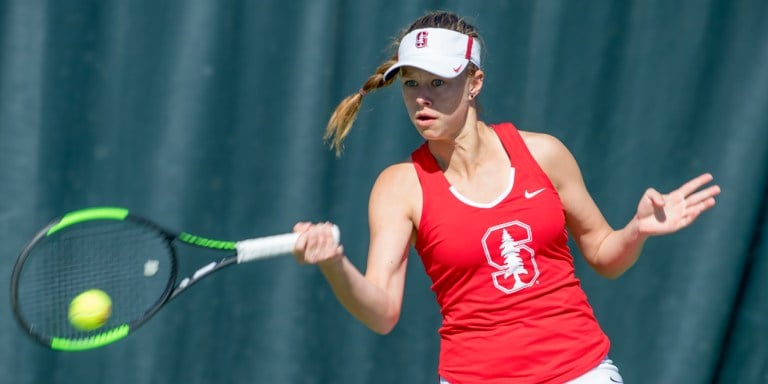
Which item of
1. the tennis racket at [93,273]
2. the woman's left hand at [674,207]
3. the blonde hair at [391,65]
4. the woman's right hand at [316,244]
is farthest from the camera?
the tennis racket at [93,273]

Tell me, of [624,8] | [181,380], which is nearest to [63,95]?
[181,380]

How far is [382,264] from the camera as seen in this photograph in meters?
2.63

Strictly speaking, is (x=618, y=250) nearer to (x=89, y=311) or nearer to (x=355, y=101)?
(x=355, y=101)

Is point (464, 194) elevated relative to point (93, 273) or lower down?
elevated

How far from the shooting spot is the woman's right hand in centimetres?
234

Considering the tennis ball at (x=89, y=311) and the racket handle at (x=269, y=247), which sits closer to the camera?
the racket handle at (x=269, y=247)

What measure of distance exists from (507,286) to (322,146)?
126 centimetres

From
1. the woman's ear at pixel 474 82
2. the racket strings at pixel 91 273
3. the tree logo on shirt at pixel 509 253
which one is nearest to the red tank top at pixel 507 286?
the tree logo on shirt at pixel 509 253

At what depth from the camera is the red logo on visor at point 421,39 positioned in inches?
106

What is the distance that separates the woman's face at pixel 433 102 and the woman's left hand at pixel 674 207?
498 mm

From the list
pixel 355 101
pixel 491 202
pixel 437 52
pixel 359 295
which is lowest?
pixel 359 295

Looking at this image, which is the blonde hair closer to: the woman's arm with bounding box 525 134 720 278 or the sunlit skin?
the sunlit skin

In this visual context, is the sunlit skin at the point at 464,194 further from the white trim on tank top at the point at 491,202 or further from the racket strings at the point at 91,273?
the racket strings at the point at 91,273

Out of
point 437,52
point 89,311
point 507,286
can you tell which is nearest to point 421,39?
point 437,52
